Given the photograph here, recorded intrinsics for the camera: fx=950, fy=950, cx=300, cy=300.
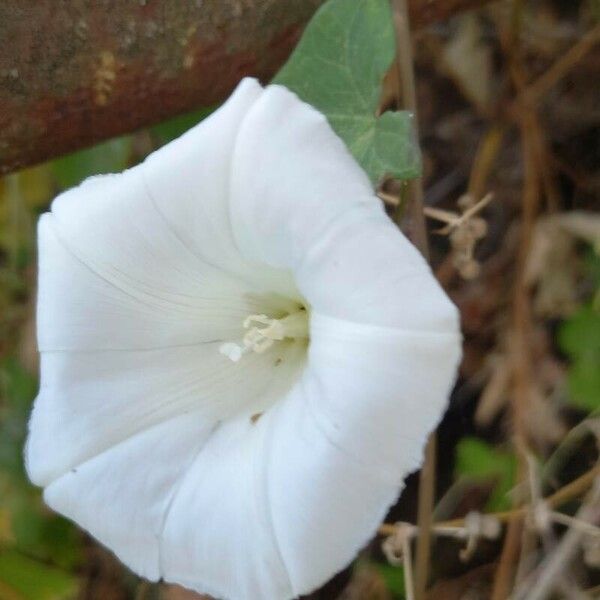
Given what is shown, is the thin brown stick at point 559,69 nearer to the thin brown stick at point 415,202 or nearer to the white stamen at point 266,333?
the thin brown stick at point 415,202

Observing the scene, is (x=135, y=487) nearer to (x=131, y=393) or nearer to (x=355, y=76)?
(x=131, y=393)

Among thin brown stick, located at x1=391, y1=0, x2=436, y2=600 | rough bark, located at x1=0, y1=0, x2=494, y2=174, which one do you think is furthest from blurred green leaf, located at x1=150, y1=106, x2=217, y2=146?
thin brown stick, located at x1=391, y1=0, x2=436, y2=600

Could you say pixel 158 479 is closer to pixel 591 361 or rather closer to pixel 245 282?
pixel 245 282

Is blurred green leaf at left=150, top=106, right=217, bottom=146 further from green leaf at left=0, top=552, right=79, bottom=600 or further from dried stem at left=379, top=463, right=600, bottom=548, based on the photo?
green leaf at left=0, top=552, right=79, bottom=600

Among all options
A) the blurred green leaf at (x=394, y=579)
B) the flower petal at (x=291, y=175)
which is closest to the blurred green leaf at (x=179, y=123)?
the flower petal at (x=291, y=175)

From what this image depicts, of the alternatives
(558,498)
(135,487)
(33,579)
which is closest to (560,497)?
(558,498)

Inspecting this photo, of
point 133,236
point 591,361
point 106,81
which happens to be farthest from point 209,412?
point 591,361

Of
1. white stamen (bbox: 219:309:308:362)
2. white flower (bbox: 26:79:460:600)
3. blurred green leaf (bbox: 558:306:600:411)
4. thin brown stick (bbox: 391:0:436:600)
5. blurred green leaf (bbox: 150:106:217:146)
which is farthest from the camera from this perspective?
blurred green leaf (bbox: 558:306:600:411)
